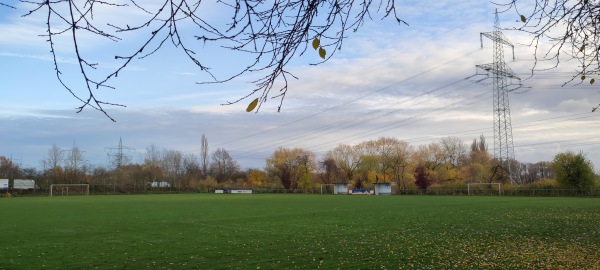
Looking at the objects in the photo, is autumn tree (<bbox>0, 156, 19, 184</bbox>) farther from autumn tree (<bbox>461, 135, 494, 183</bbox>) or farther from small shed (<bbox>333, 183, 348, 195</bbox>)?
autumn tree (<bbox>461, 135, 494, 183</bbox>)

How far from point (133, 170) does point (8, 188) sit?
2070 centimetres

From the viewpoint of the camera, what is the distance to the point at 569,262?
28.5 ft

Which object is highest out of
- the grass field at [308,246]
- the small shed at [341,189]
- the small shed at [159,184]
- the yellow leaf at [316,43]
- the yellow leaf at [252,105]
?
the yellow leaf at [316,43]

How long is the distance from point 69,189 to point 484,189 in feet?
207

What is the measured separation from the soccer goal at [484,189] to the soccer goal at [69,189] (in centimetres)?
5693

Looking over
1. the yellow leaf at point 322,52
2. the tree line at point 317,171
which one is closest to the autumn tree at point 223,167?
the tree line at point 317,171

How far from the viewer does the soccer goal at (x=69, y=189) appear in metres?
73.1

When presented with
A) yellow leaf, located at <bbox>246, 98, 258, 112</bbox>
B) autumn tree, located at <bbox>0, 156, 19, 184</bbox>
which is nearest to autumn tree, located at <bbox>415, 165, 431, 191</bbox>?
autumn tree, located at <bbox>0, 156, 19, 184</bbox>

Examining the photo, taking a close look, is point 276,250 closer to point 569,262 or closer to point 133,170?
point 569,262

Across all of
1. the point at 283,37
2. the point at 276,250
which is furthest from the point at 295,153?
the point at 283,37

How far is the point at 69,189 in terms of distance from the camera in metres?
75.2

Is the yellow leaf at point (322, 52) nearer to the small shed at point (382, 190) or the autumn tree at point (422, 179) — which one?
the small shed at point (382, 190)

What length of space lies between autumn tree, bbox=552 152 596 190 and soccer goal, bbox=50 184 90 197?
6583cm

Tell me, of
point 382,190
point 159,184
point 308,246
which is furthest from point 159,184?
point 308,246
